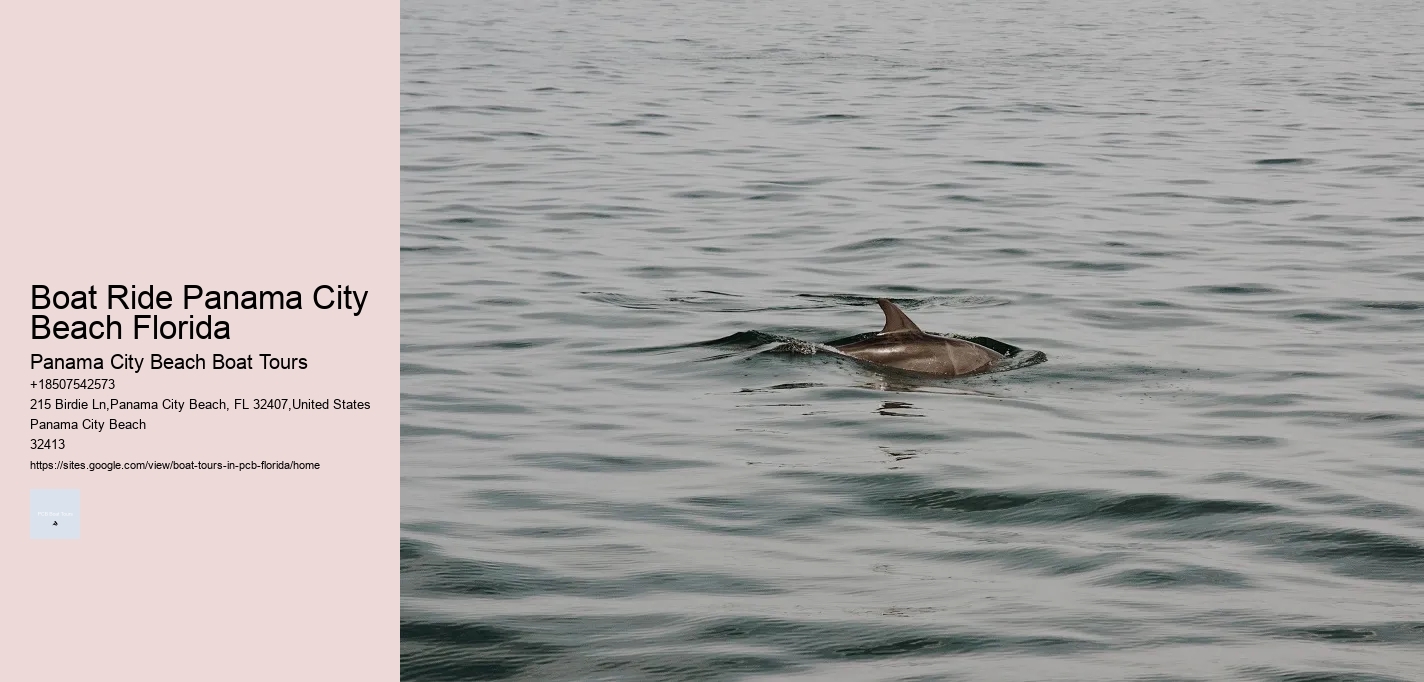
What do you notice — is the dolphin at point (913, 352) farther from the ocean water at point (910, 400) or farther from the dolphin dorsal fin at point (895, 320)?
the ocean water at point (910, 400)

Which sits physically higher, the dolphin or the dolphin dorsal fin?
the dolphin dorsal fin

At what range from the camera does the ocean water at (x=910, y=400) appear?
7027 mm

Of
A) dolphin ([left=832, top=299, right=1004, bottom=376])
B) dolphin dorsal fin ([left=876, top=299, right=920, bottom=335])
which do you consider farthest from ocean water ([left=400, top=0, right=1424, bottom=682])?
dolphin dorsal fin ([left=876, top=299, right=920, bottom=335])

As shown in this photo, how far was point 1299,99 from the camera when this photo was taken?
3309 centimetres

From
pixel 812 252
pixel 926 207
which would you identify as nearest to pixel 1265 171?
pixel 926 207

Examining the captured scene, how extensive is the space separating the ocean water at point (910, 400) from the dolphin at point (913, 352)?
0.18 metres

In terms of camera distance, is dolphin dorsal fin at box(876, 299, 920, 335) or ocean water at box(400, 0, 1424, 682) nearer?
ocean water at box(400, 0, 1424, 682)

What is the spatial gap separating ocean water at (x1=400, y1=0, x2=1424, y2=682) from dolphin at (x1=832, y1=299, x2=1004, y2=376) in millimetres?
184

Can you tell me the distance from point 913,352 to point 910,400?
87 centimetres

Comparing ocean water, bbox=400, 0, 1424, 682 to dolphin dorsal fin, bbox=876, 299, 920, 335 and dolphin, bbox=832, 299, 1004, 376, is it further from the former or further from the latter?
dolphin dorsal fin, bbox=876, 299, 920, 335

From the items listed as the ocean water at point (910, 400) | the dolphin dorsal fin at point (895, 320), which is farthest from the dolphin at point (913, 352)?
the ocean water at point (910, 400)

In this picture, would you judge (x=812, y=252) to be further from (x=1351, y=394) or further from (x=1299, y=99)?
(x=1299, y=99)

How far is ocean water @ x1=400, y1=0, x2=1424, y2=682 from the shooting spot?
7.03m

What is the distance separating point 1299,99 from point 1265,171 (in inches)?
398
